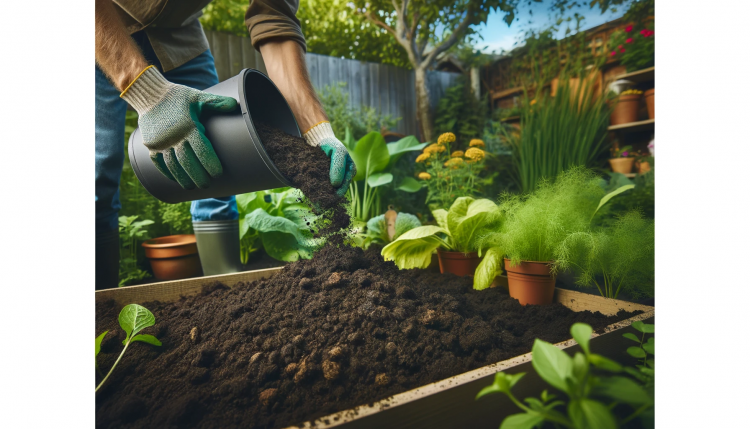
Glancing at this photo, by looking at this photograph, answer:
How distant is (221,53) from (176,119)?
3.10m

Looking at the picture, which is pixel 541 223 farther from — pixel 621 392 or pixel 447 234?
pixel 621 392

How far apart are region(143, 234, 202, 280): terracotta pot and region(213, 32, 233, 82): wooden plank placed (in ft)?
6.96

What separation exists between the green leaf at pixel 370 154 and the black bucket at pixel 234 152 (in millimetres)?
1575

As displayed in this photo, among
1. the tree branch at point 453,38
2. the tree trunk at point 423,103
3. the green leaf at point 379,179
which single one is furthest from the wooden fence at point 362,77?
the green leaf at point 379,179

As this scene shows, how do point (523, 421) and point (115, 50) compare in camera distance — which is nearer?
point (523, 421)

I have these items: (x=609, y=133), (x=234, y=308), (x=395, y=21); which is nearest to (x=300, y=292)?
(x=234, y=308)

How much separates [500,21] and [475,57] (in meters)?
0.68

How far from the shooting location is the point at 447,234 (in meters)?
1.57

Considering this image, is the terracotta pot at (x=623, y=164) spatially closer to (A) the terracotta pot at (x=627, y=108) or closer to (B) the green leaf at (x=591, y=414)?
(A) the terracotta pot at (x=627, y=108)

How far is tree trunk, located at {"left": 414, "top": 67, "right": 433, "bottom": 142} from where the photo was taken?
4625 millimetres

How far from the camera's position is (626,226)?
115 centimetres

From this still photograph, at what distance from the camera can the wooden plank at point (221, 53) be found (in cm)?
363

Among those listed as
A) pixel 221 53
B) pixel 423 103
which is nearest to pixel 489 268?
pixel 221 53

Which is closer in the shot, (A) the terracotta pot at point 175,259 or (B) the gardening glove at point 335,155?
(B) the gardening glove at point 335,155
